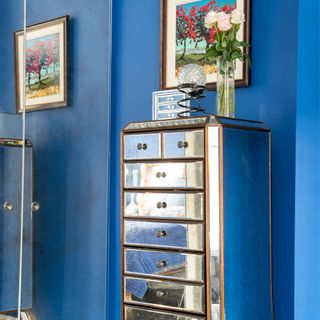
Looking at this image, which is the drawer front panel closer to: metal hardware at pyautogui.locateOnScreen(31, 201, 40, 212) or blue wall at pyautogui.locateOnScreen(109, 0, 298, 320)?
blue wall at pyautogui.locateOnScreen(109, 0, 298, 320)

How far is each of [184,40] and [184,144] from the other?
91 centimetres

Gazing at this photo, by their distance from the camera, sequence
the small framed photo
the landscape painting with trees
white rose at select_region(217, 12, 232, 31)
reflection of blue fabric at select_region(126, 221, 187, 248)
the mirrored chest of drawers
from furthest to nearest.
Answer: the small framed photo
the landscape painting with trees
white rose at select_region(217, 12, 232, 31)
reflection of blue fabric at select_region(126, 221, 187, 248)
the mirrored chest of drawers

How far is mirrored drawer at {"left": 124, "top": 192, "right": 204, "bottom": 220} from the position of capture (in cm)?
268

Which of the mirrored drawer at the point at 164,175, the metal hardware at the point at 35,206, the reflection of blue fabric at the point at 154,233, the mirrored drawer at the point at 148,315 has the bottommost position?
the mirrored drawer at the point at 148,315

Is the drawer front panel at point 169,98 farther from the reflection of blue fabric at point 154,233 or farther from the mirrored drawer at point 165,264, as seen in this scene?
the mirrored drawer at point 165,264

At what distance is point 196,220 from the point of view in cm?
266

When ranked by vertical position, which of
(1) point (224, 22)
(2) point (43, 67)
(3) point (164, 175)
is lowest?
(3) point (164, 175)

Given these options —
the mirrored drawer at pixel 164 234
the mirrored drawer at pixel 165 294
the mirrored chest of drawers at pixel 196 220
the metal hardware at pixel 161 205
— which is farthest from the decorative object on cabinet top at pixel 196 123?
the mirrored drawer at pixel 165 294

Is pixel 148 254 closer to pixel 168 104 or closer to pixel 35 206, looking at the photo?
pixel 35 206

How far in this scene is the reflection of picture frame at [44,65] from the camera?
2.94m

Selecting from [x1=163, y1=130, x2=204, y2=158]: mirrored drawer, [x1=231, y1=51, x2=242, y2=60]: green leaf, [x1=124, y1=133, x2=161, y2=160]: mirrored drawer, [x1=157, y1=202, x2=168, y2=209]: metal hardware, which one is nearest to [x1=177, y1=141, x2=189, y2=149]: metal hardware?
[x1=163, y1=130, x2=204, y2=158]: mirrored drawer

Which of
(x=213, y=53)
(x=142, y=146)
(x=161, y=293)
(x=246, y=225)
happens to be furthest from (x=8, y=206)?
(x=213, y=53)

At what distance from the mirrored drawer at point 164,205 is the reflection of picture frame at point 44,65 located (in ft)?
2.15

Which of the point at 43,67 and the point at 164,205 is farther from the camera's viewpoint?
the point at 43,67
